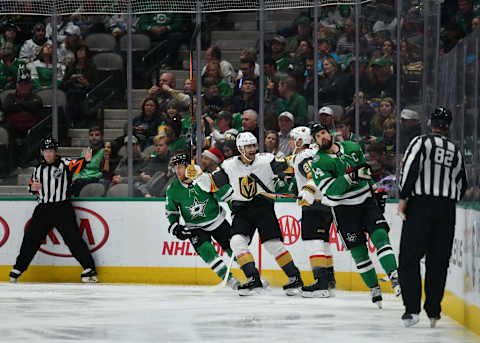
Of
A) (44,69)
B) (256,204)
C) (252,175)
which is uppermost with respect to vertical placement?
(44,69)

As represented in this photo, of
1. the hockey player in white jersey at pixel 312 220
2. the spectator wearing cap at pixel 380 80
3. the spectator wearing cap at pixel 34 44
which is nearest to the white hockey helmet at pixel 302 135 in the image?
the hockey player in white jersey at pixel 312 220

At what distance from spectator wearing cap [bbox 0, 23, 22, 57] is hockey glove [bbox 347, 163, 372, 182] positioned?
501 centimetres

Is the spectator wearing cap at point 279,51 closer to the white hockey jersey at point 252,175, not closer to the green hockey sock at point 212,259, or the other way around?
the white hockey jersey at point 252,175

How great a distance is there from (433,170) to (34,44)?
592cm

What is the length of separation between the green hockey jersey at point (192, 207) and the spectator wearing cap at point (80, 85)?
212 centimetres

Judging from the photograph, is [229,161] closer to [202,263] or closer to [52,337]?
[202,263]

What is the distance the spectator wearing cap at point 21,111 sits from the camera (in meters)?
9.86

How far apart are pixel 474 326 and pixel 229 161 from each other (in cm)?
292

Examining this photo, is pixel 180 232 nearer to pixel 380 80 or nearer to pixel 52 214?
pixel 52 214

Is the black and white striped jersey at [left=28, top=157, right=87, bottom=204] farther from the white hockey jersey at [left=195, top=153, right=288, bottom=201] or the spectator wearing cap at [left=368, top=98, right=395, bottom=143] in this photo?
the spectator wearing cap at [left=368, top=98, right=395, bottom=143]

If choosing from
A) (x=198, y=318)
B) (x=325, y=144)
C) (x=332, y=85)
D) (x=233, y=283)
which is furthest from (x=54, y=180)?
(x=198, y=318)

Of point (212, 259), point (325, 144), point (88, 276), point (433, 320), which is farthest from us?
point (88, 276)

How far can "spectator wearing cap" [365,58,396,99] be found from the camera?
866 centimetres

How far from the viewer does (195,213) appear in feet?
26.3
